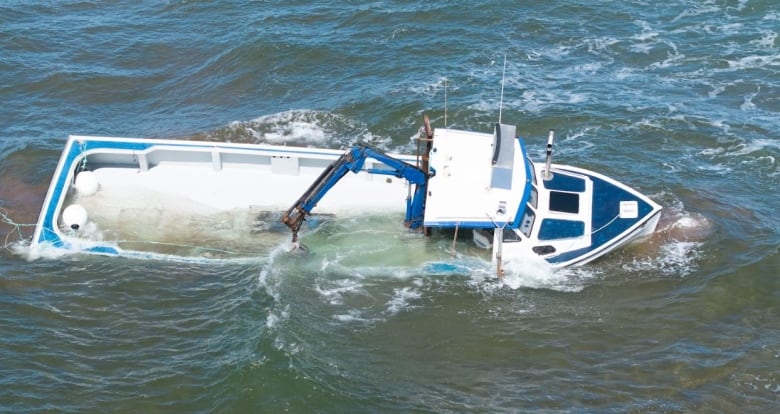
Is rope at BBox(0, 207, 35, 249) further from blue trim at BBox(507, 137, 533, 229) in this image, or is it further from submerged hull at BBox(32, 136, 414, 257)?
blue trim at BBox(507, 137, 533, 229)

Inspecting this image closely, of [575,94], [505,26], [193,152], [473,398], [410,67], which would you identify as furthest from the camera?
[505,26]

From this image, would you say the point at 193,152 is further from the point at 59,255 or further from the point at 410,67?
the point at 410,67

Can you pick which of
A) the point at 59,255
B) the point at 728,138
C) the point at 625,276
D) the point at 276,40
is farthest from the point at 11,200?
the point at 728,138

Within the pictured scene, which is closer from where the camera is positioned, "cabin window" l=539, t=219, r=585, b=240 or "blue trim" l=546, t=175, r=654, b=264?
"blue trim" l=546, t=175, r=654, b=264

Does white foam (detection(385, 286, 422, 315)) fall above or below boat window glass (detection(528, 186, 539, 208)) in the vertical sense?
below

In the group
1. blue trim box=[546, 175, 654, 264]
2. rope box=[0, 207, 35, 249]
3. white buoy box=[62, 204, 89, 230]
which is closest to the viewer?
blue trim box=[546, 175, 654, 264]

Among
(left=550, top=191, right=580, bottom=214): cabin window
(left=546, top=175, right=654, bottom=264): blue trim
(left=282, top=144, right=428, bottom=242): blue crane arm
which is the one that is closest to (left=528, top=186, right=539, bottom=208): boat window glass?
(left=550, top=191, right=580, bottom=214): cabin window

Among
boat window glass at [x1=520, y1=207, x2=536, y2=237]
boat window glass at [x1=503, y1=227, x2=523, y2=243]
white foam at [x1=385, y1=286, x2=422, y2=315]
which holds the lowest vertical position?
white foam at [x1=385, y1=286, x2=422, y2=315]

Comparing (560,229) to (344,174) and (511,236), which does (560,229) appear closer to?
(511,236)
